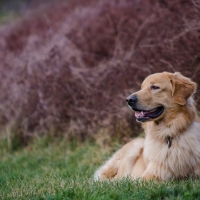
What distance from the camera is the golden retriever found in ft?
21.6

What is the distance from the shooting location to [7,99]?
535 inches

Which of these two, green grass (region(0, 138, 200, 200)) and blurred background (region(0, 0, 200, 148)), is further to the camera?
blurred background (region(0, 0, 200, 148))

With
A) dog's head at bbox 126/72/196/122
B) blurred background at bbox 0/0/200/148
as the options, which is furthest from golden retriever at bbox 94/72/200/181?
Result: blurred background at bbox 0/0/200/148

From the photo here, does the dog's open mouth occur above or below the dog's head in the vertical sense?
below

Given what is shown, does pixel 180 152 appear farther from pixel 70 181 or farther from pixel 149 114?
pixel 70 181

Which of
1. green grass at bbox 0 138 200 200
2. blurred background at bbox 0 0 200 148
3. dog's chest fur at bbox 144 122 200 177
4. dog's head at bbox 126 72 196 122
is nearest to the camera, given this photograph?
green grass at bbox 0 138 200 200

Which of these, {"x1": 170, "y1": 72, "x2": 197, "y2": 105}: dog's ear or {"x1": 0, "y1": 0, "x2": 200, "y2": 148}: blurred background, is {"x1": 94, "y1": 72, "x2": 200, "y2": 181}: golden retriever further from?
{"x1": 0, "y1": 0, "x2": 200, "y2": 148}: blurred background

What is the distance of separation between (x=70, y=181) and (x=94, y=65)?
22.0ft

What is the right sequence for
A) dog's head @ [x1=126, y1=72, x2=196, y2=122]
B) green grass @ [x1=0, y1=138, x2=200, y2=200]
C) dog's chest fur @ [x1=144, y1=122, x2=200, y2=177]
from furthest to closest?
dog's head @ [x1=126, y1=72, x2=196, y2=122], dog's chest fur @ [x1=144, y1=122, x2=200, y2=177], green grass @ [x1=0, y1=138, x2=200, y2=200]

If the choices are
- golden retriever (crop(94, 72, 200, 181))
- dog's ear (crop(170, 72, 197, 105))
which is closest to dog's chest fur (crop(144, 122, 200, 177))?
golden retriever (crop(94, 72, 200, 181))

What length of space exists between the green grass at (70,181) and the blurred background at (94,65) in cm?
70

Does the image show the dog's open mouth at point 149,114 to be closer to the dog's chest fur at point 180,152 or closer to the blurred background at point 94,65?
the dog's chest fur at point 180,152

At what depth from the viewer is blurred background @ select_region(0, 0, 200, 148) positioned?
10.5 m

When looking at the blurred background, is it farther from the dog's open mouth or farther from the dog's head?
the dog's open mouth
